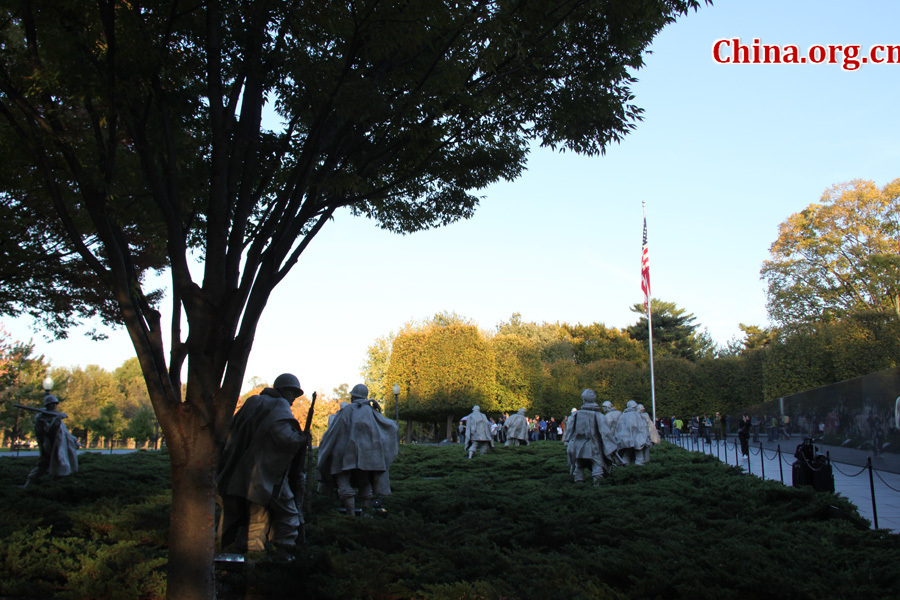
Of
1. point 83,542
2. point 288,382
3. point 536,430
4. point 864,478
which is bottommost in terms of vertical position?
point 864,478

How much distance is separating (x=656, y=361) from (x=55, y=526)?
4707cm

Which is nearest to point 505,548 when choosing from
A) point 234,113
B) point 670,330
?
point 234,113

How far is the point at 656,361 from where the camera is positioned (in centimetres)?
5044

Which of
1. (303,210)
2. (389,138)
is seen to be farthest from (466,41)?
(303,210)

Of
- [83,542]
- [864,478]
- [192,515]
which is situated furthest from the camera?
[864,478]

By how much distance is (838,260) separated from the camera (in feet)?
133

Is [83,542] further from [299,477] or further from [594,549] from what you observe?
[594,549]

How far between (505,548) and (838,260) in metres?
40.6

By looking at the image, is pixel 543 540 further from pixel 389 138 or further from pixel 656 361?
pixel 656 361

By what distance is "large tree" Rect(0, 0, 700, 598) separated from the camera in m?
5.04

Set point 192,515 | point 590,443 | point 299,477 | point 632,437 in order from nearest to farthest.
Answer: point 192,515 → point 299,477 → point 590,443 → point 632,437

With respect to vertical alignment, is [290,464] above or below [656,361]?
below

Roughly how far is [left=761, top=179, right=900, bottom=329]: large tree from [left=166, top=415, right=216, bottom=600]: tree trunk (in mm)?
40978

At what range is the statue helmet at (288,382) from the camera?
6.96m
